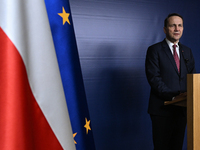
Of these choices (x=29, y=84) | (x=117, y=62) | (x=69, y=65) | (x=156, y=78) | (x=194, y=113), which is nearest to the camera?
(x=29, y=84)

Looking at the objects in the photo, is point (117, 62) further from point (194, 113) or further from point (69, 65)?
point (69, 65)

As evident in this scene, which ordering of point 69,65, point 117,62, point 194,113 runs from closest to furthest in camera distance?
point 69,65, point 194,113, point 117,62

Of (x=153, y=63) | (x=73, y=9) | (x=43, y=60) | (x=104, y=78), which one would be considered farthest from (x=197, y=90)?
(x=73, y=9)

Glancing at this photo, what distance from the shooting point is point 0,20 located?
0.51m

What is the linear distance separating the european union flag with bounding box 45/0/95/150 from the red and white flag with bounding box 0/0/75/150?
15 centimetres

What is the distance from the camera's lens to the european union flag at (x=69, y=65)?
71 centimetres

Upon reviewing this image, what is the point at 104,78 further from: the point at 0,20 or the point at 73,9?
the point at 0,20

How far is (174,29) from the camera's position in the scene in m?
1.77

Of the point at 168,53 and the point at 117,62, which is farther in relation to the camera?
the point at 117,62

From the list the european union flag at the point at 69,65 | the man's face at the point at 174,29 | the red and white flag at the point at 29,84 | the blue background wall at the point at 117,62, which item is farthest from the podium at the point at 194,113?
the blue background wall at the point at 117,62

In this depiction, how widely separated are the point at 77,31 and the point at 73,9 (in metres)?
0.24

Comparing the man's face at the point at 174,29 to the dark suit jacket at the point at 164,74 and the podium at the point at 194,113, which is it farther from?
the podium at the point at 194,113

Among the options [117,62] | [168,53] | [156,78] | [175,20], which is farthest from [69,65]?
[117,62]

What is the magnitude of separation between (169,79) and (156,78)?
12cm
